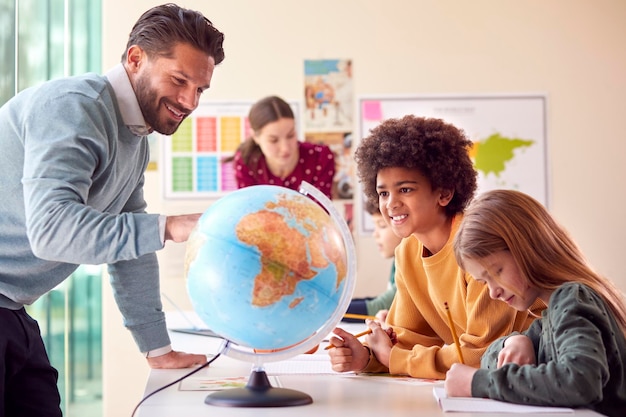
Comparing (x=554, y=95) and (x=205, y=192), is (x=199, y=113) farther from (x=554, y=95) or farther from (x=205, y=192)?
(x=554, y=95)

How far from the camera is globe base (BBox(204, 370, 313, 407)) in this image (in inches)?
54.4

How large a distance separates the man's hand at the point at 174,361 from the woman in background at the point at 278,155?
2.00 metres

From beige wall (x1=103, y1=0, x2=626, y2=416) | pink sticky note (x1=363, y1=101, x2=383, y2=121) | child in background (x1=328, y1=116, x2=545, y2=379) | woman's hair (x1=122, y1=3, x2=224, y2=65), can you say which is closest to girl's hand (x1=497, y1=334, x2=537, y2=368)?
child in background (x1=328, y1=116, x2=545, y2=379)

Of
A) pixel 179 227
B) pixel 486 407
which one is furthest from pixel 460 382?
pixel 179 227

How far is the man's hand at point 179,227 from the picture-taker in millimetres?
1436

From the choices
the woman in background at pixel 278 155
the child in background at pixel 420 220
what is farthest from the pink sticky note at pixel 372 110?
the child in background at pixel 420 220

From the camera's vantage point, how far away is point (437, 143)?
209cm

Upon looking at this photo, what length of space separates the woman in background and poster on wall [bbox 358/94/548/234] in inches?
23.2

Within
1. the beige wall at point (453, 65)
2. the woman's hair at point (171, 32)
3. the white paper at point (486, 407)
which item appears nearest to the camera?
the white paper at point (486, 407)

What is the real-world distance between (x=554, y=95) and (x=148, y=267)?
322 cm

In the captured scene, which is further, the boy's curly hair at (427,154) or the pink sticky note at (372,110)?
the pink sticky note at (372,110)

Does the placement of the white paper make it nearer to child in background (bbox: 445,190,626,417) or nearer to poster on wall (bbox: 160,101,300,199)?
child in background (bbox: 445,190,626,417)

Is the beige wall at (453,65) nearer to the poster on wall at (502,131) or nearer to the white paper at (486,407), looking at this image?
the poster on wall at (502,131)

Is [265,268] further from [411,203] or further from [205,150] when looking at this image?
[205,150]
